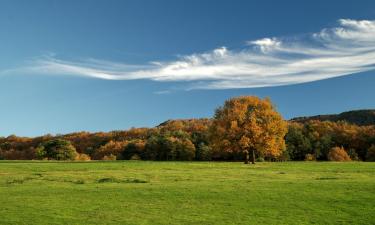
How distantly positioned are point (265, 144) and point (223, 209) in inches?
2224

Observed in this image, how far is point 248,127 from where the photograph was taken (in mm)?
81250

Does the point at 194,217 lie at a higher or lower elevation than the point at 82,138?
lower

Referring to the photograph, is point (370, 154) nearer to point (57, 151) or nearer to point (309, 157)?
point (309, 157)

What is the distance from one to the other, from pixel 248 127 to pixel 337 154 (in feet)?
168

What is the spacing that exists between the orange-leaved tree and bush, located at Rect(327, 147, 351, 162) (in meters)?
40.4

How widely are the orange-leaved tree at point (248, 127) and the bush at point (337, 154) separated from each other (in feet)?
133

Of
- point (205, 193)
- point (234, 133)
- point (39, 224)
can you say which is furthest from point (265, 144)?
point (39, 224)

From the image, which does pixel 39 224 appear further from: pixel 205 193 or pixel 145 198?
pixel 205 193

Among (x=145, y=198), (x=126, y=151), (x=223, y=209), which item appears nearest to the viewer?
(x=223, y=209)

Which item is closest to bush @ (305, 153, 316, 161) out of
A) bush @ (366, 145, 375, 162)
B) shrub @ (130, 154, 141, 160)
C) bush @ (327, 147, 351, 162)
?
bush @ (327, 147, 351, 162)

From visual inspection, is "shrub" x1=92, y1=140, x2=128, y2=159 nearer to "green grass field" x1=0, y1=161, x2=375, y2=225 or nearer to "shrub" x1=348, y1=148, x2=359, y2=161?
"shrub" x1=348, y1=148, x2=359, y2=161

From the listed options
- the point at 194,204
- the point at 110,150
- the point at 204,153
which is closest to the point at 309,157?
the point at 204,153

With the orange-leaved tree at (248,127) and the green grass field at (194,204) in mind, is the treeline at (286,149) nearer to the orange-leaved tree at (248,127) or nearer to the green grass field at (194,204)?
the orange-leaved tree at (248,127)

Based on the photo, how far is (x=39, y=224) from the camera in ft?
74.0
